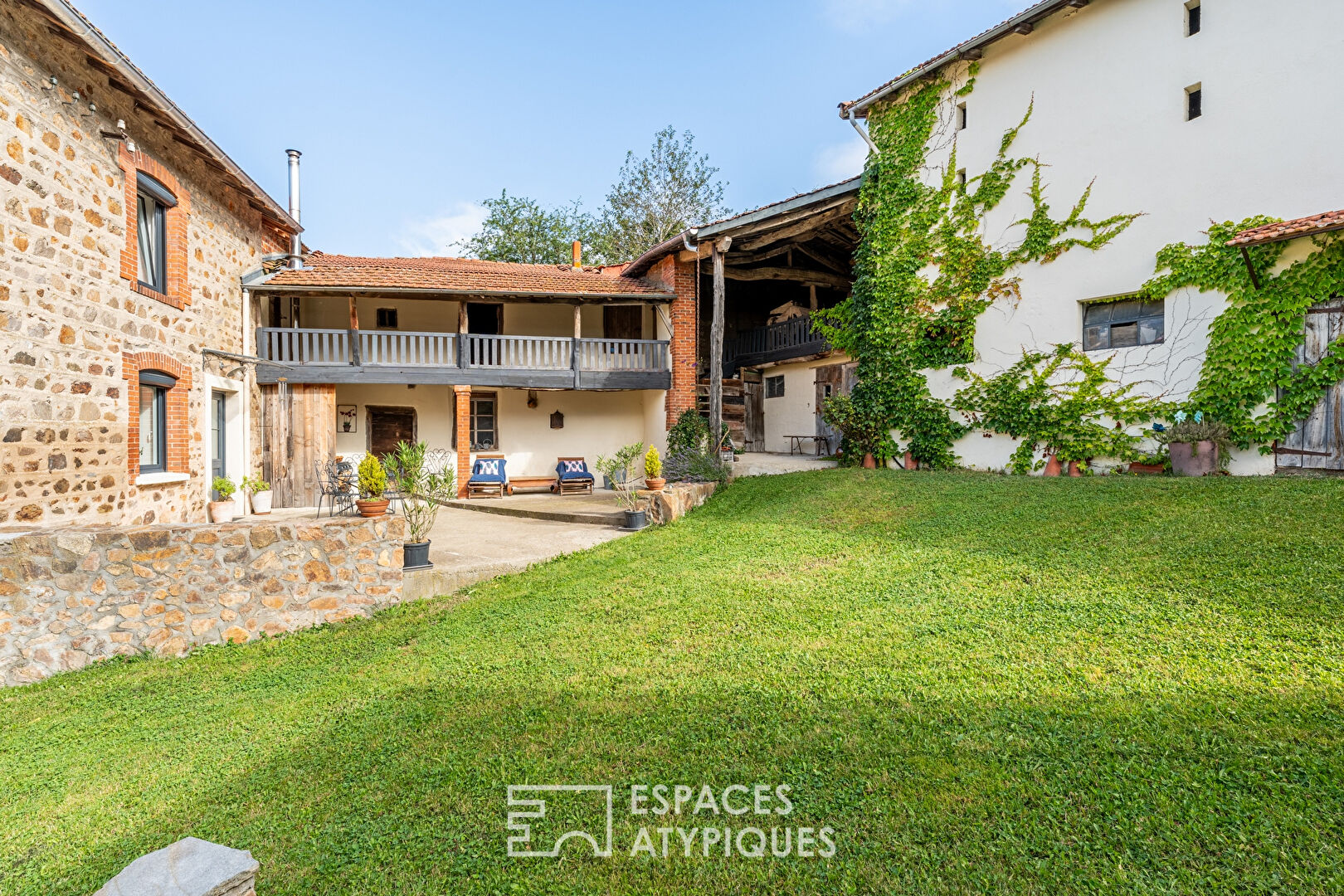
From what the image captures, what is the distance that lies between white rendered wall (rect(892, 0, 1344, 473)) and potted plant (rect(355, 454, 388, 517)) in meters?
8.67

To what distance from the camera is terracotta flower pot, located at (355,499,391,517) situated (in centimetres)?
621

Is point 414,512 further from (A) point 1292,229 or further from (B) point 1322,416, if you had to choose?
(B) point 1322,416

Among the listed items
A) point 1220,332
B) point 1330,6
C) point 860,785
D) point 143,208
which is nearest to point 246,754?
point 860,785

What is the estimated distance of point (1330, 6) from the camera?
6.68 metres

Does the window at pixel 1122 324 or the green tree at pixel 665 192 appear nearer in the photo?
the window at pixel 1122 324

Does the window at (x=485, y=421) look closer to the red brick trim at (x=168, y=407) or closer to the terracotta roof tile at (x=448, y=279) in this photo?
the terracotta roof tile at (x=448, y=279)

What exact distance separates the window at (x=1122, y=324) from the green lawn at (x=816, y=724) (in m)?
3.03

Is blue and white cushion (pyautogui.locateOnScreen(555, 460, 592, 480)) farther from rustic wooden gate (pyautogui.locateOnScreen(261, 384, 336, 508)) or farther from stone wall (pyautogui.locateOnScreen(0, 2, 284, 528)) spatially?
stone wall (pyautogui.locateOnScreen(0, 2, 284, 528))

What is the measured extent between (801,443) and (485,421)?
25.2 ft

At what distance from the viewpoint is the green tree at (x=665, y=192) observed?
2542 centimetres

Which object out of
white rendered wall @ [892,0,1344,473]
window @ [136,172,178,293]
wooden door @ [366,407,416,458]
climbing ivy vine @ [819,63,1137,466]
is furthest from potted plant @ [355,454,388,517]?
white rendered wall @ [892,0,1344,473]

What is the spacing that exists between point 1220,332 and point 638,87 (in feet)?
71.2

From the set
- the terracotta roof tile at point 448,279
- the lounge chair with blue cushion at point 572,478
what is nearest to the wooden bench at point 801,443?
the terracotta roof tile at point 448,279

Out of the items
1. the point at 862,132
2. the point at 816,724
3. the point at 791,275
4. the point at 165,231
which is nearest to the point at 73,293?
the point at 165,231
